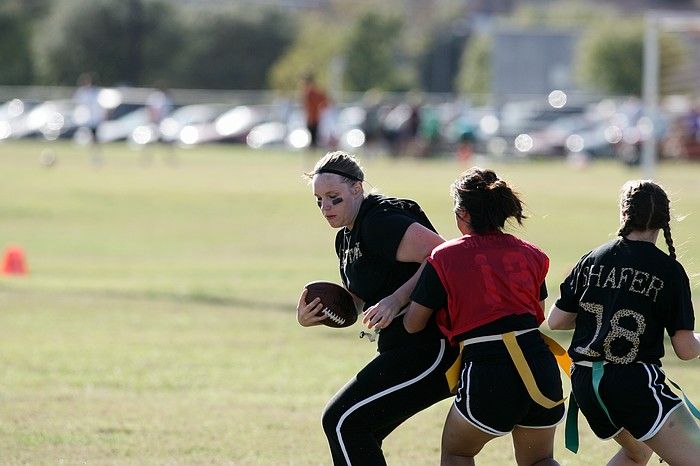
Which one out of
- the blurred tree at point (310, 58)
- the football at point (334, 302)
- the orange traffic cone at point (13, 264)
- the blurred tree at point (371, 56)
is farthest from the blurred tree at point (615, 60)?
the football at point (334, 302)

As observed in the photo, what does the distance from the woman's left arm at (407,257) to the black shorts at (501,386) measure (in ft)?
1.25

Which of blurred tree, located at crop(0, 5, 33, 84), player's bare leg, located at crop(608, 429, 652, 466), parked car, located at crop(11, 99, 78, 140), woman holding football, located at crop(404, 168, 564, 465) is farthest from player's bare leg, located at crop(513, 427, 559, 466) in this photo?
blurred tree, located at crop(0, 5, 33, 84)

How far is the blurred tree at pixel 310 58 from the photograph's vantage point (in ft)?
250

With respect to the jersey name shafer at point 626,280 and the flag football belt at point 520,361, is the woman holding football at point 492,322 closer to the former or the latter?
the flag football belt at point 520,361

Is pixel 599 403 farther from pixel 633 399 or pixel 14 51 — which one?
pixel 14 51

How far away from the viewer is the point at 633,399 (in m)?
5.86

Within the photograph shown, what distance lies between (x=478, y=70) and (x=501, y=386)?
248 feet

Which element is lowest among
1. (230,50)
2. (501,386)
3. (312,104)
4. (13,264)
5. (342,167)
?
(13,264)

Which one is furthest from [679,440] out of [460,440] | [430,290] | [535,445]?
[430,290]

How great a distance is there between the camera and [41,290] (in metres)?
16.2

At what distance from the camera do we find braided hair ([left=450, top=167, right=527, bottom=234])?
19.5 feet

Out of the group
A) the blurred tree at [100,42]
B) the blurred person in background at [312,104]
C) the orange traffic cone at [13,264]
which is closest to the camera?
the orange traffic cone at [13,264]

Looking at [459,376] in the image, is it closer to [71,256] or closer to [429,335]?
[429,335]

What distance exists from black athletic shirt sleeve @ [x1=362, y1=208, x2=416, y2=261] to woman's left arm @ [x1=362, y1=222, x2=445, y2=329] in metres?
0.02
